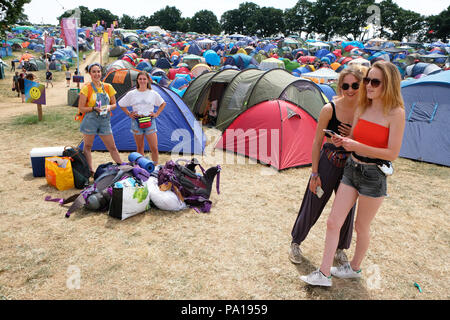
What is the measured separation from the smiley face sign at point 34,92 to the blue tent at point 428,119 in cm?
967

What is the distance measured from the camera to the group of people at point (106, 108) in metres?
4.58

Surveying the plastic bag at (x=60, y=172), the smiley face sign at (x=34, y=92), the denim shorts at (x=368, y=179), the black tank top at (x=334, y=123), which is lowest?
the plastic bag at (x=60, y=172)

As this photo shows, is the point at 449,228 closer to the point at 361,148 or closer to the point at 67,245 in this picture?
the point at 361,148

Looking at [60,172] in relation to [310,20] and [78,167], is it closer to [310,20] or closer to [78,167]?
[78,167]

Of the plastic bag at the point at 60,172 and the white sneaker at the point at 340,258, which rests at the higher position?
the plastic bag at the point at 60,172

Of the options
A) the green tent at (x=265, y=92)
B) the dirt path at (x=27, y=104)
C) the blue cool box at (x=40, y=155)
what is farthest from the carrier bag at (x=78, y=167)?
the dirt path at (x=27, y=104)

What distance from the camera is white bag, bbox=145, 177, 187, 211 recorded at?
4258mm

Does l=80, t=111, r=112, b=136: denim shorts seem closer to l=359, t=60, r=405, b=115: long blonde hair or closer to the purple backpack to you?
the purple backpack

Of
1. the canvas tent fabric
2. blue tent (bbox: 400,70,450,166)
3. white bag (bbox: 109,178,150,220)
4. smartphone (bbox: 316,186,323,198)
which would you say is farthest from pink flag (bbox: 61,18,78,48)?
smartphone (bbox: 316,186,323,198)

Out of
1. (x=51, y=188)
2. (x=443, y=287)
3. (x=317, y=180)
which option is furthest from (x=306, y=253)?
(x=51, y=188)

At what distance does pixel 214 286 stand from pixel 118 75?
35.1 ft

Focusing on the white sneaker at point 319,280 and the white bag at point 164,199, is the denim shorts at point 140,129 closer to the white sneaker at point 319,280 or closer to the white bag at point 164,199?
the white bag at point 164,199

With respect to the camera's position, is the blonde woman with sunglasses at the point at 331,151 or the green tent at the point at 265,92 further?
the green tent at the point at 265,92

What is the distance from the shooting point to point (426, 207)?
5.03m
